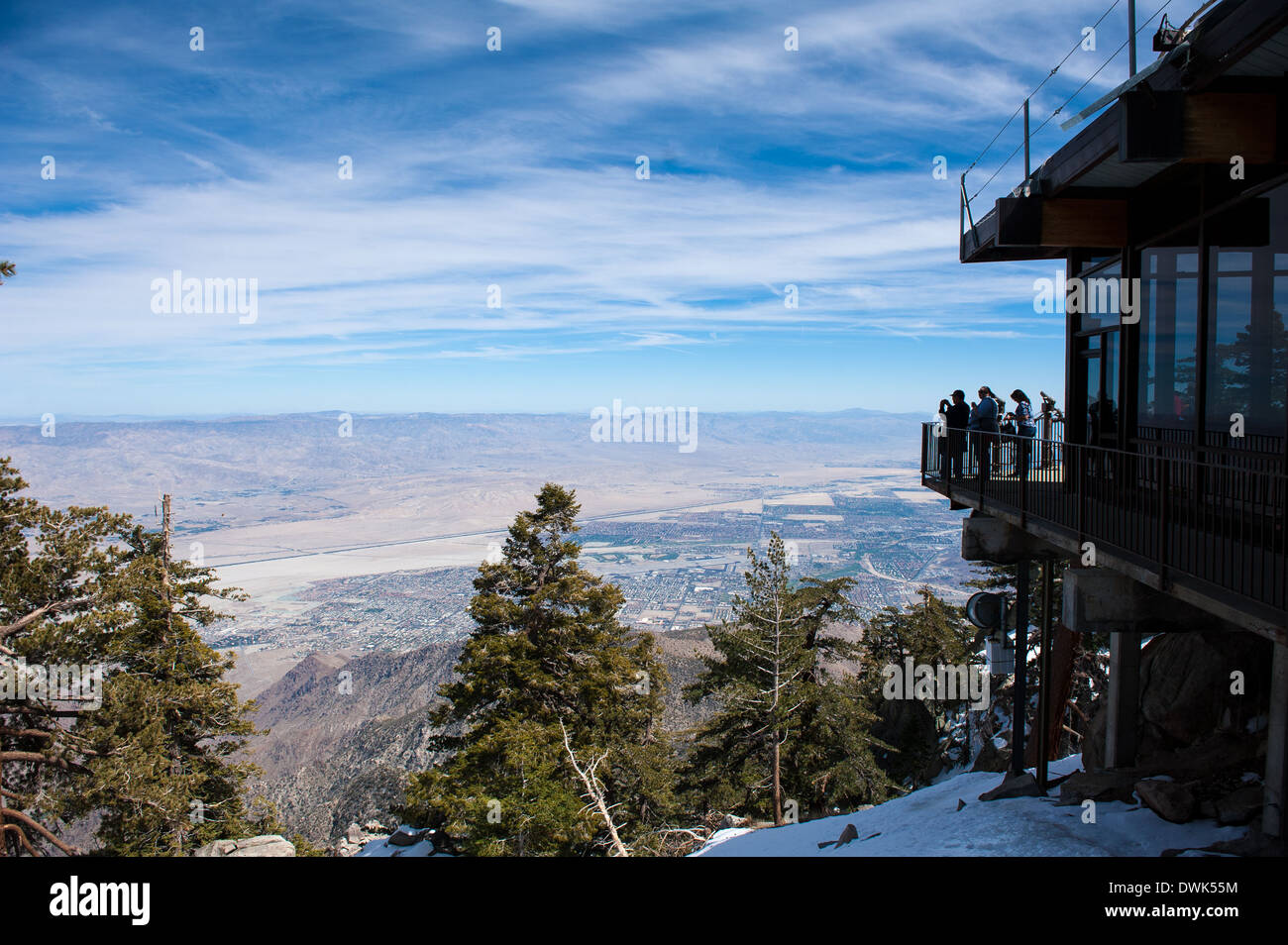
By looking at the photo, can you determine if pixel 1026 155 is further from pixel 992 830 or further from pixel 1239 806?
pixel 992 830

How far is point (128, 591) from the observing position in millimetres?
18062

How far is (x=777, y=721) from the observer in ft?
76.1

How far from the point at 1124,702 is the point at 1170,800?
7.85 ft

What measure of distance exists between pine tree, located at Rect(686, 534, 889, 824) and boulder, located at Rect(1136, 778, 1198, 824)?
556 inches

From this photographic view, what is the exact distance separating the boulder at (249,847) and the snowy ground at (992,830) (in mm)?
15780

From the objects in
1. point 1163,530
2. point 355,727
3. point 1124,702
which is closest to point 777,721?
point 1124,702

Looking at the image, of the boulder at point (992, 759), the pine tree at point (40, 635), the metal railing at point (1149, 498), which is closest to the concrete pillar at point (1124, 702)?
the metal railing at point (1149, 498)

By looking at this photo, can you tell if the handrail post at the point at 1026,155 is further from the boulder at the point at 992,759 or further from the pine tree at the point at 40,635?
the pine tree at the point at 40,635

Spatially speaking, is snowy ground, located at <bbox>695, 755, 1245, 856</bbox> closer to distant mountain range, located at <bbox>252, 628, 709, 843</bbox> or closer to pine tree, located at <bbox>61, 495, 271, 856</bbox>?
distant mountain range, located at <bbox>252, 628, 709, 843</bbox>
